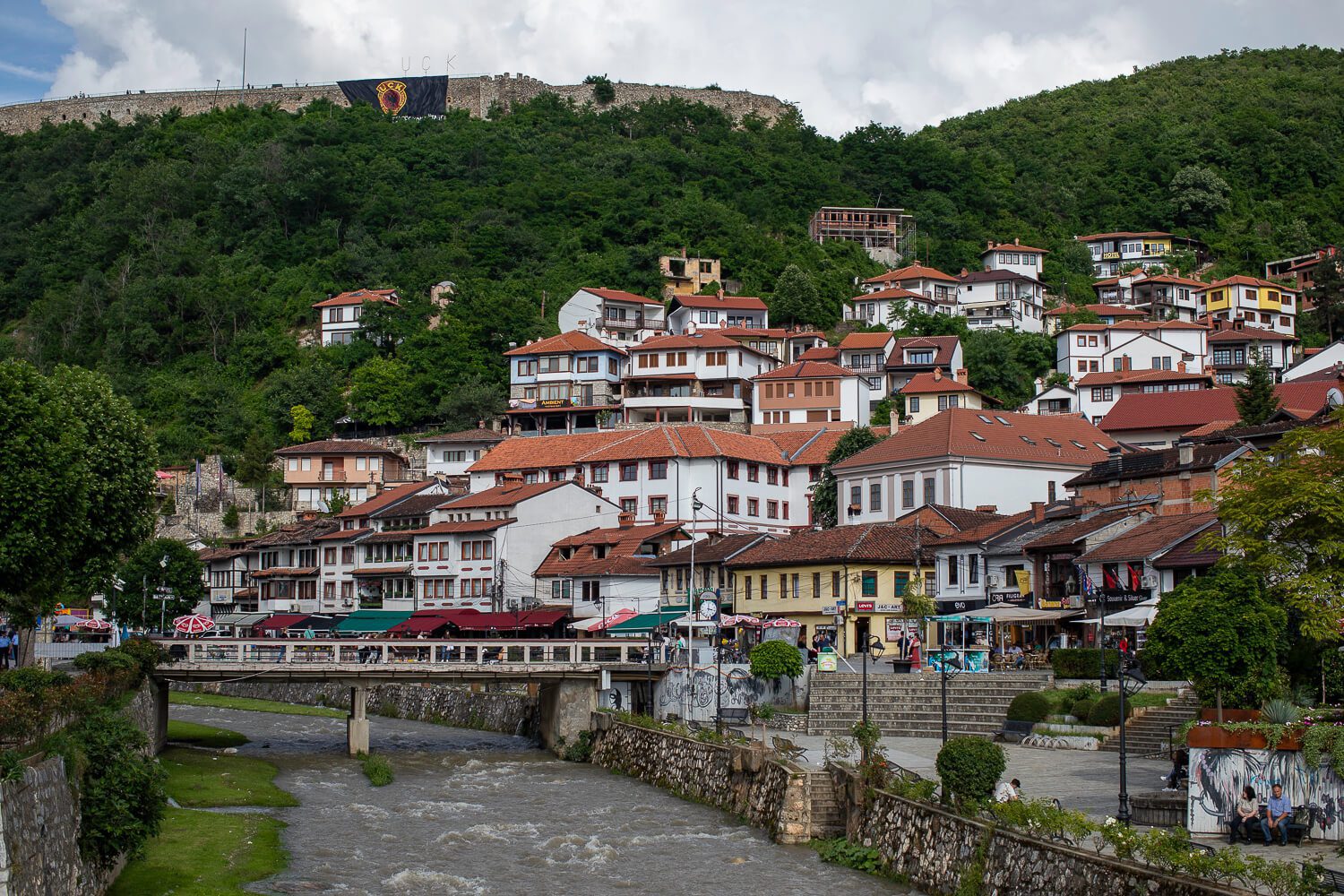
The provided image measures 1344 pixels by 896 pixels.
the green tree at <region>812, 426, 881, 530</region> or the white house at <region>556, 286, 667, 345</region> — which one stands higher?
the white house at <region>556, 286, 667, 345</region>

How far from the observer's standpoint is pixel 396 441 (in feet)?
340

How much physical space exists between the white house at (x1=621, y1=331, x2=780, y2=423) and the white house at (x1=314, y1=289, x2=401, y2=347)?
27.8 meters

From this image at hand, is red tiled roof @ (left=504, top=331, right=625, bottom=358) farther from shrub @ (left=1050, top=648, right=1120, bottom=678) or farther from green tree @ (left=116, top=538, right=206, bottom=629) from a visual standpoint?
shrub @ (left=1050, top=648, right=1120, bottom=678)

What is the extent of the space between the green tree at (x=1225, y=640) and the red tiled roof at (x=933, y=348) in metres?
70.7

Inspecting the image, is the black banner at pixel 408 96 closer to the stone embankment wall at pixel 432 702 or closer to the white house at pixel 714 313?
the white house at pixel 714 313

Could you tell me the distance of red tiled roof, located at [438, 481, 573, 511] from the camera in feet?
251

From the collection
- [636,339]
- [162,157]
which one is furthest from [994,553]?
[162,157]

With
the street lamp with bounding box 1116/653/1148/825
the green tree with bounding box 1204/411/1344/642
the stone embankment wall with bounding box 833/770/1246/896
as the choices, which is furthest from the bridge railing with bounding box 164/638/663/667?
the street lamp with bounding box 1116/653/1148/825

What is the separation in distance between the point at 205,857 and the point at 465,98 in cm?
14550

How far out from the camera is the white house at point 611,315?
360 feet

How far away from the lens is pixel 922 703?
42969 mm

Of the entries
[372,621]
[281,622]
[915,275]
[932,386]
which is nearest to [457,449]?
[281,622]

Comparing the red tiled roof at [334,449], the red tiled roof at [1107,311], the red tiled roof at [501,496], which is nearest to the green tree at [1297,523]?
the red tiled roof at [501,496]

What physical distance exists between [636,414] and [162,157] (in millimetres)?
82552
